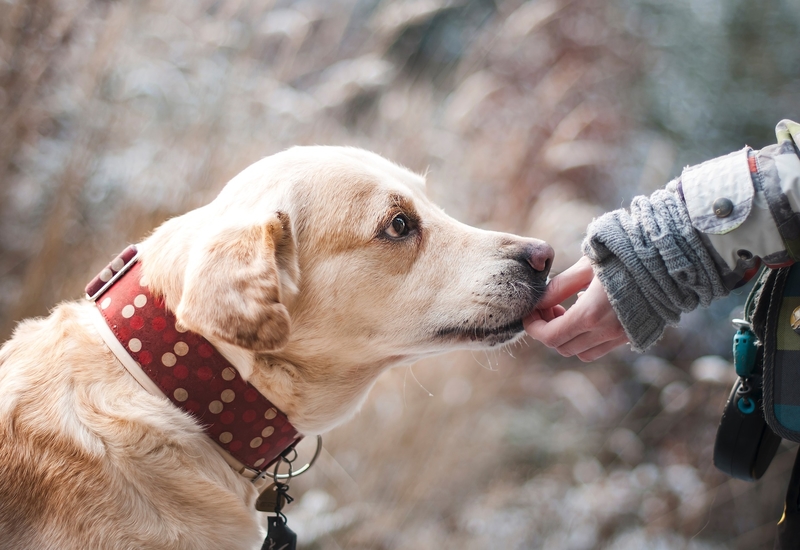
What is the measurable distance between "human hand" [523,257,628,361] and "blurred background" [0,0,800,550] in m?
0.89

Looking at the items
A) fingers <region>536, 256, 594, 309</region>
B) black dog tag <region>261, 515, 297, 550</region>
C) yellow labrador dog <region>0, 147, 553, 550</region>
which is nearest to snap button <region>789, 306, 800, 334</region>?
fingers <region>536, 256, 594, 309</region>

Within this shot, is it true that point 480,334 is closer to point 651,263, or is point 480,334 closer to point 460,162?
point 651,263

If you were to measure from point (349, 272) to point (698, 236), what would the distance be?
0.94m

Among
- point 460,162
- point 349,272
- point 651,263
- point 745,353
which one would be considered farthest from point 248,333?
point 460,162

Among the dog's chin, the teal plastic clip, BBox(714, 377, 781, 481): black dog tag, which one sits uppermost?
the dog's chin

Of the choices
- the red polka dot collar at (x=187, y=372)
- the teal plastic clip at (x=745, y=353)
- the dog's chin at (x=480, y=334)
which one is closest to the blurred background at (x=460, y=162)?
the dog's chin at (x=480, y=334)

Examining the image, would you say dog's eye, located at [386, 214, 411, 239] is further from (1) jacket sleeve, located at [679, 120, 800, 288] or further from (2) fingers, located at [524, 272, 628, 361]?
(1) jacket sleeve, located at [679, 120, 800, 288]

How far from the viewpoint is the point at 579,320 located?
160 cm

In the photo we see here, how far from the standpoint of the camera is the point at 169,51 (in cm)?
319

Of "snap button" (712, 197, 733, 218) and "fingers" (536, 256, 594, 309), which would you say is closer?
"snap button" (712, 197, 733, 218)

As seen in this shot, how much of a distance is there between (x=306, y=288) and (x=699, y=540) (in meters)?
2.46

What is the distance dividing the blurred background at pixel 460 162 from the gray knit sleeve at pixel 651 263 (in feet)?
3.83

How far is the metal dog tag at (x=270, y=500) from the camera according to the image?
5.84 feet

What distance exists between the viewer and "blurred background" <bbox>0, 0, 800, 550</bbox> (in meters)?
2.89
